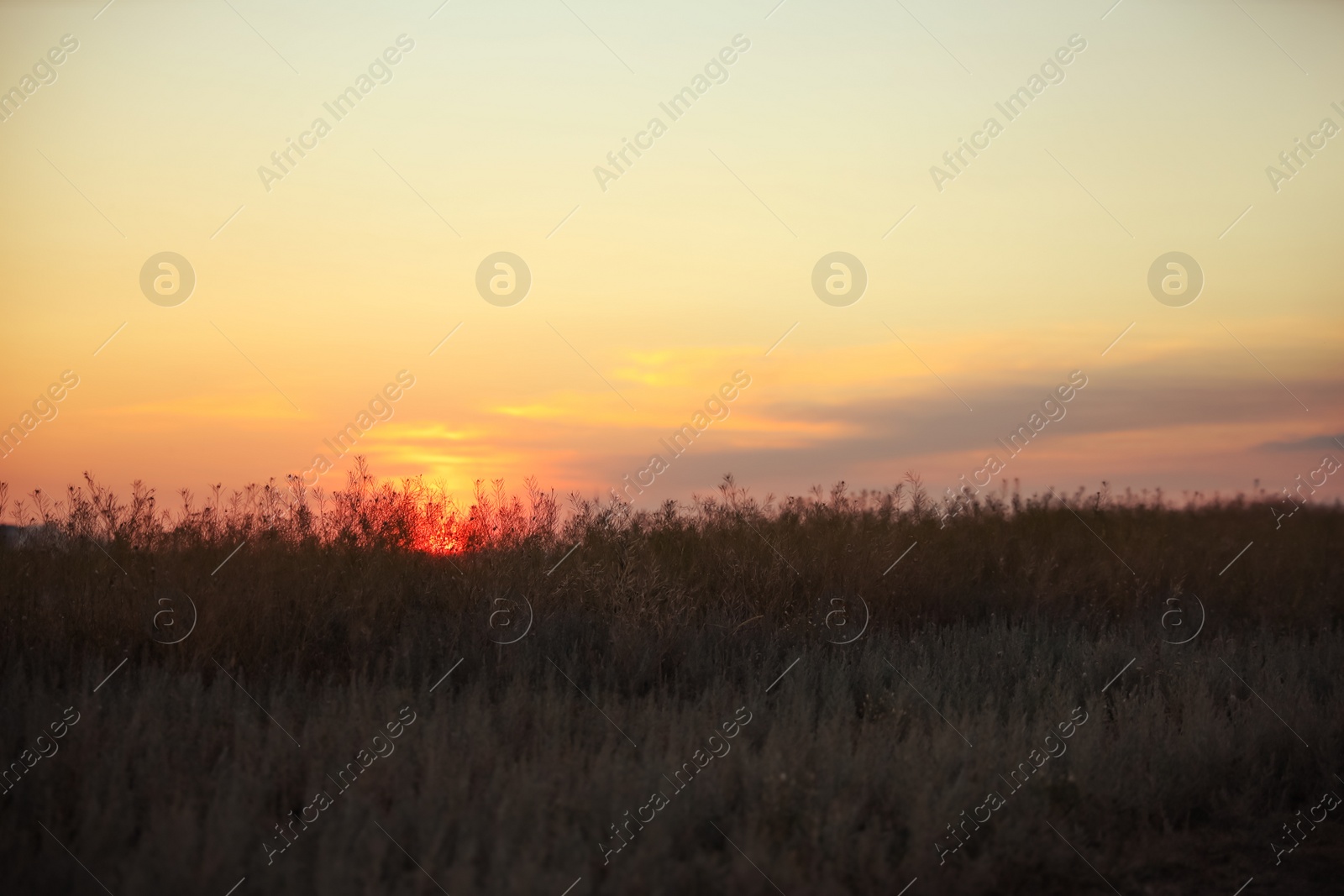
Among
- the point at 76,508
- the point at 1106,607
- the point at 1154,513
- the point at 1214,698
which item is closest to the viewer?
the point at 1214,698

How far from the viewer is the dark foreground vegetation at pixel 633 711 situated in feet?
15.5

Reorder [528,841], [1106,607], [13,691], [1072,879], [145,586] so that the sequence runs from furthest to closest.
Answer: [1106,607], [145,586], [13,691], [1072,879], [528,841]

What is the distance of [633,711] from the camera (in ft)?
22.6

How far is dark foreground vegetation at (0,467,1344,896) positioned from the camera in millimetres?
4723

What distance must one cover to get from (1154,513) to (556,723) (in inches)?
527

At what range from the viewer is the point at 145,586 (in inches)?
347

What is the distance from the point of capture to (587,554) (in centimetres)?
1095

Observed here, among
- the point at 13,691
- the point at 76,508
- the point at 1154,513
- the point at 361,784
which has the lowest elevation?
the point at 1154,513

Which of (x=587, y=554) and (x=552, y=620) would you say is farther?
(x=587, y=554)

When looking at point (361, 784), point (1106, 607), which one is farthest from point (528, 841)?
point (1106, 607)

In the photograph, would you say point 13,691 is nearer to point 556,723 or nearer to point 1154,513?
point 556,723

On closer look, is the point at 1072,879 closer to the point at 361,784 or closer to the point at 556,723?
the point at 556,723

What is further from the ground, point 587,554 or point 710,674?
point 587,554

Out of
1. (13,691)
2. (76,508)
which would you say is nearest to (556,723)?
(13,691)
